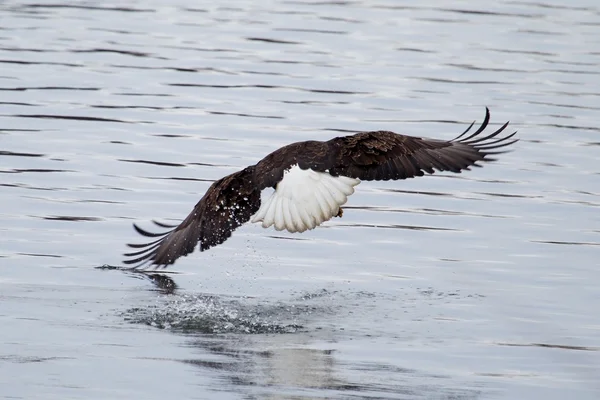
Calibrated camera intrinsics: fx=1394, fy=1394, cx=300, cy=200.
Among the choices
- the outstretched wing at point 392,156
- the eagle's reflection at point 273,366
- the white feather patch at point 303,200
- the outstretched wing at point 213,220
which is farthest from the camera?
the outstretched wing at point 213,220

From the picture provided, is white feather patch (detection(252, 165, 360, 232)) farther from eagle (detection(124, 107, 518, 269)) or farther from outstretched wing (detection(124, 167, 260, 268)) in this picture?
outstretched wing (detection(124, 167, 260, 268))

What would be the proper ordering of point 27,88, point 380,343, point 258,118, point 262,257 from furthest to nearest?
point 27,88
point 258,118
point 262,257
point 380,343

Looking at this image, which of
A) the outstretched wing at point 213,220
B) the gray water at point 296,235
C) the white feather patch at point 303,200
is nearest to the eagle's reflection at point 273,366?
the gray water at point 296,235

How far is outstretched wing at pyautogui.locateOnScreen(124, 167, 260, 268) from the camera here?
25.9 ft

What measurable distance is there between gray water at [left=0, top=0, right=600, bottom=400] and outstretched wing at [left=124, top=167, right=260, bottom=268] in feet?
0.58

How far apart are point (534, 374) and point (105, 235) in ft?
12.0

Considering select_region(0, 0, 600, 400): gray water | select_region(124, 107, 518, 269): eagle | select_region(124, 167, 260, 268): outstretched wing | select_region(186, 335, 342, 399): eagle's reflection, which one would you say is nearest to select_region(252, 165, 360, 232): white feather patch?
select_region(124, 107, 518, 269): eagle

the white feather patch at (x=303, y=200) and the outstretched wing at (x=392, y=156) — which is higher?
the outstretched wing at (x=392, y=156)

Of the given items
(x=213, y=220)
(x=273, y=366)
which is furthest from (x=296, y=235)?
(x=273, y=366)

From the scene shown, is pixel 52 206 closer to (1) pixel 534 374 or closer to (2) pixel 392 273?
(2) pixel 392 273

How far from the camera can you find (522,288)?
8039 millimetres

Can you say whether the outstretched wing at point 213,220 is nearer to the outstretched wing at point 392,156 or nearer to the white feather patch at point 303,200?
the white feather patch at point 303,200

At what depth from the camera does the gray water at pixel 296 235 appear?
6.45 m

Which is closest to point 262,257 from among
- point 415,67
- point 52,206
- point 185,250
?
point 185,250
